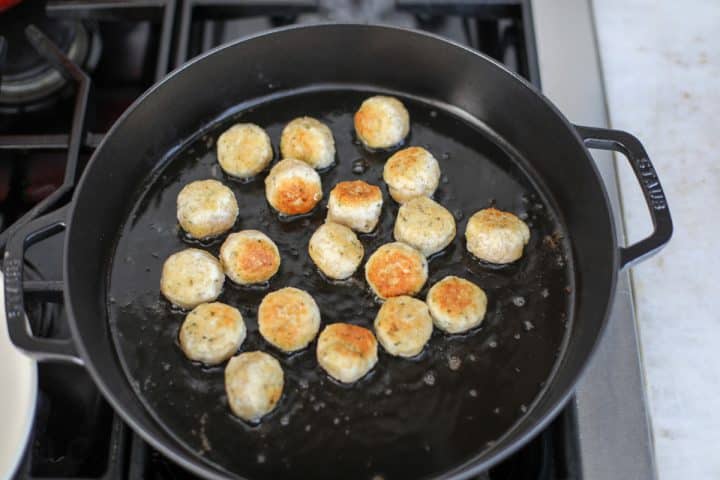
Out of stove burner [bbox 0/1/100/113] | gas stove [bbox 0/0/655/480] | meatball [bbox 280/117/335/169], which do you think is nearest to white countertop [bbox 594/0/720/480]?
gas stove [bbox 0/0/655/480]

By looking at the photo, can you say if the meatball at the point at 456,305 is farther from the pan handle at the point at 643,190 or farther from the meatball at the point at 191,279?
the meatball at the point at 191,279

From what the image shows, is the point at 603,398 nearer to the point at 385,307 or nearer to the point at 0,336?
the point at 385,307

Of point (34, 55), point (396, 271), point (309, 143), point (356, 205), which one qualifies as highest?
point (34, 55)

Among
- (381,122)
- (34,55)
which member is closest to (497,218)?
(381,122)

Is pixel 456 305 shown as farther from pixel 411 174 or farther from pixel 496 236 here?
pixel 411 174

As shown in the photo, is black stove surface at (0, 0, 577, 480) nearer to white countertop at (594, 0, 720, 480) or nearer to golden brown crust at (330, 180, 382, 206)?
white countertop at (594, 0, 720, 480)

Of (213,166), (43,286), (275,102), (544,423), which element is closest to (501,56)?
(275,102)
